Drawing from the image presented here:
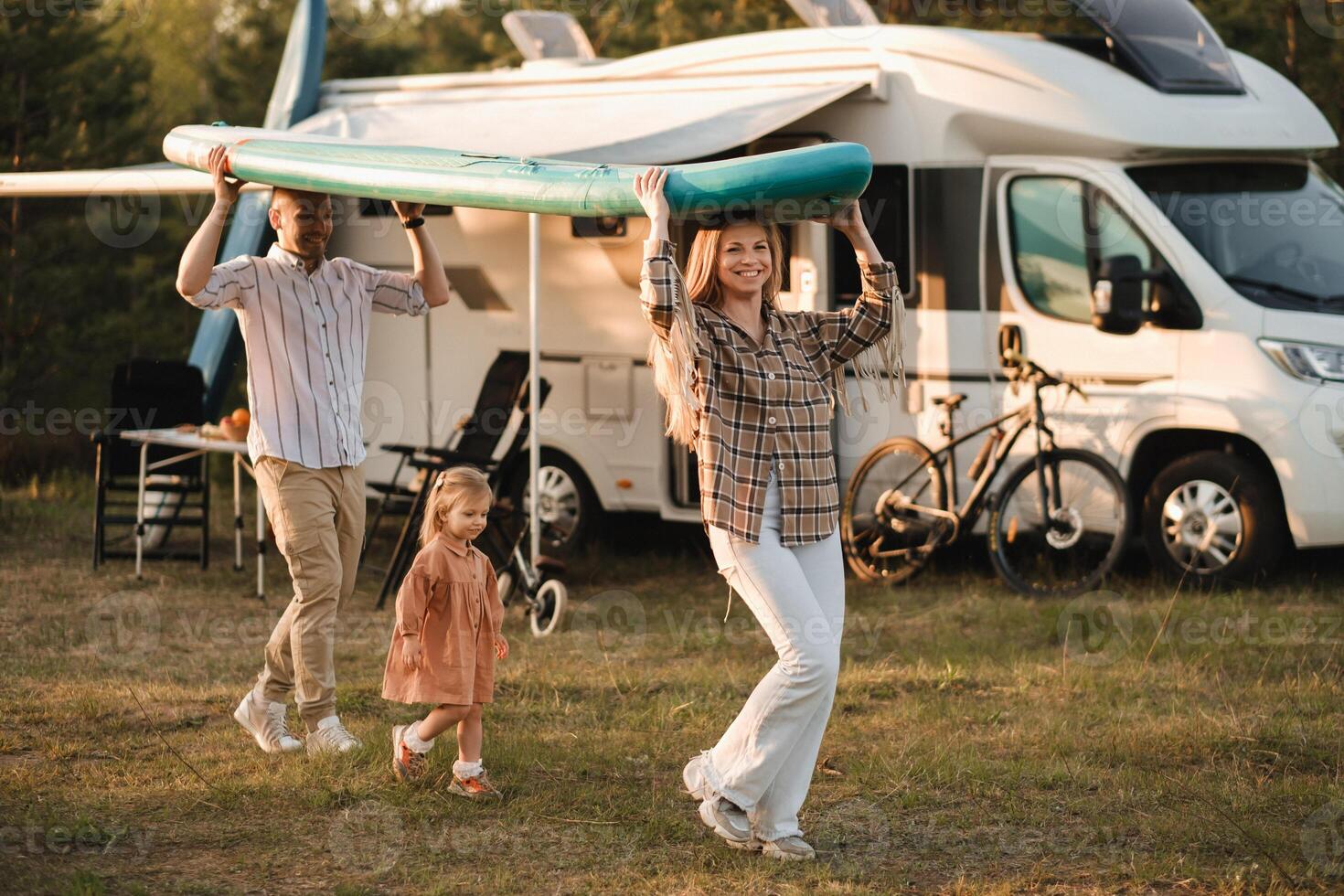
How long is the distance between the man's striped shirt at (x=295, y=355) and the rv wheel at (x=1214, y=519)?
15.3ft

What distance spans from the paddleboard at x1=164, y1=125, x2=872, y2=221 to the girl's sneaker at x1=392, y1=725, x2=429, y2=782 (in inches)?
69.9

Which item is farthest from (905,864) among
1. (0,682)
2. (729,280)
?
(0,682)

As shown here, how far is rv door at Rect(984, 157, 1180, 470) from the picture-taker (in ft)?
29.1

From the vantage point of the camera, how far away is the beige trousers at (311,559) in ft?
18.7

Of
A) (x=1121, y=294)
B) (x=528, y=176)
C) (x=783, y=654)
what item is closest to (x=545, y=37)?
(x=1121, y=294)

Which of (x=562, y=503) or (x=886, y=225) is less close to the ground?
(x=886, y=225)

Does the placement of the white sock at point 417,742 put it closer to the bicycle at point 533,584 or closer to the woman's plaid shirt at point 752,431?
the woman's plaid shirt at point 752,431

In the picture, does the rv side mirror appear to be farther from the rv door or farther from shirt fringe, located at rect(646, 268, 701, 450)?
shirt fringe, located at rect(646, 268, 701, 450)

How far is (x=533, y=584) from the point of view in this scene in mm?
8570

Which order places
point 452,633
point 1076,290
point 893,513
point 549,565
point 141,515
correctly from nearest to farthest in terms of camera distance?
point 452,633
point 549,565
point 1076,290
point 893,513
point 141,515

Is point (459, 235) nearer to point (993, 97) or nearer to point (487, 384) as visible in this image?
point (487, 384)

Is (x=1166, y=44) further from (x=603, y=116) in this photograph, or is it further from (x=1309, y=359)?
(x=603, y=116)

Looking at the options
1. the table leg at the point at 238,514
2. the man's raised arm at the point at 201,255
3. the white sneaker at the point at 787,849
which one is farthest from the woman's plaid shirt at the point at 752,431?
the table leg at the point at 238,514

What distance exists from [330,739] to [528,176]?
198cm
